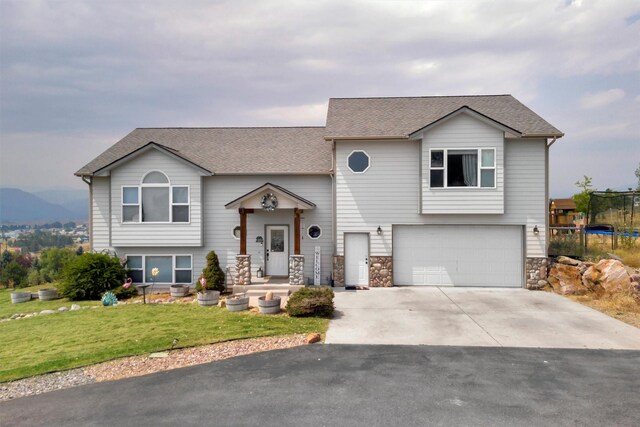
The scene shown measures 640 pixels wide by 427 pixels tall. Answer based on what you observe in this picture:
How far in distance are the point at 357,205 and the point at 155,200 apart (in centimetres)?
814

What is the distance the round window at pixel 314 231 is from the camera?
15633 mm

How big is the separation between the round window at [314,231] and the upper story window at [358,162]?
107 inches

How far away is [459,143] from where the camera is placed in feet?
47.0

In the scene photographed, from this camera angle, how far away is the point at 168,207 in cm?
1553

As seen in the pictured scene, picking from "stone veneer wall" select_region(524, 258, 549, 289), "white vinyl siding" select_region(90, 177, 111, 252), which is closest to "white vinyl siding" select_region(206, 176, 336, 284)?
"white vinyl siding" select_region(90, 177, 111, 252)

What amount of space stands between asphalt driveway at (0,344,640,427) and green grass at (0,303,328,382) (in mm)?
1318

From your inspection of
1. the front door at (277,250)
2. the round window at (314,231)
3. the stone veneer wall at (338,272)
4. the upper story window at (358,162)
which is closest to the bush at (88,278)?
the front door at (277,250)

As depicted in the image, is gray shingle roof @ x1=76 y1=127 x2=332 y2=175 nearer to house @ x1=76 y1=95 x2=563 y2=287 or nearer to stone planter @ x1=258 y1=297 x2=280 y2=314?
house @ x1=76 y1=95 x2=563 y2=287

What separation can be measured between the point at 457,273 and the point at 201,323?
986 centimetres

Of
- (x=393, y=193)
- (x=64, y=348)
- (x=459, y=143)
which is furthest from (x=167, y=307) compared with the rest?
(x=459, y=143)

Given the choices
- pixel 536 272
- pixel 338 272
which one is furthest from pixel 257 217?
pixel 536 272

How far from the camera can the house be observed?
47.2 ft

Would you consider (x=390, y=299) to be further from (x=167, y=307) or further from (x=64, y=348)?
(x=64, y=348)

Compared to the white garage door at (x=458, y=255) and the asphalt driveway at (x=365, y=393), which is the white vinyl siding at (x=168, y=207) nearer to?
the white garage door at (x=458, y=255)
